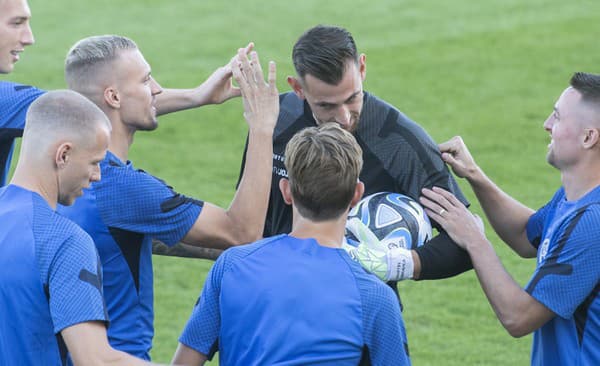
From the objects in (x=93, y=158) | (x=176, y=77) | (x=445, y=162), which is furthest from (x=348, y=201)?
(x=176, y=77)

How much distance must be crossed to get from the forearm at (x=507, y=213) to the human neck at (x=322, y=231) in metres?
1.54

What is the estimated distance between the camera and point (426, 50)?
56.2 feet

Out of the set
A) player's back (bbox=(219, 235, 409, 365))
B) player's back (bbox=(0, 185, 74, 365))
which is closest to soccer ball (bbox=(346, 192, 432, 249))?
player's back (bbox=(219, 235, 409, 365))

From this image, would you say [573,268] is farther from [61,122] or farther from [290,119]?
[61,122]

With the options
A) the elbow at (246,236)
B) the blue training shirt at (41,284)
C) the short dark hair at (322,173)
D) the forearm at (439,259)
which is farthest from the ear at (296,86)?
the blue training shirt at (41,284)

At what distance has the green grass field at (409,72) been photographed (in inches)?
389

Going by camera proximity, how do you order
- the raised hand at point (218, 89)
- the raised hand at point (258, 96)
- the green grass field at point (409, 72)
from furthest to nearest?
the green grass field at point (409, 72), the raised hand at point (218, 89), the raised hand at point (258, 96)

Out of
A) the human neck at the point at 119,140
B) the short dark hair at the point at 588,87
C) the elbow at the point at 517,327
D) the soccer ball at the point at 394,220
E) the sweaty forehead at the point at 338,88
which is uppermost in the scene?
the short dark hair at the point at 588,87

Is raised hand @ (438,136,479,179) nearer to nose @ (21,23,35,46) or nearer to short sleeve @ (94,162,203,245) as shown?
short sleeve @ (94,162,203,245)

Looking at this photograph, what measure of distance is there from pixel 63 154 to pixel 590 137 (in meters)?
2.36

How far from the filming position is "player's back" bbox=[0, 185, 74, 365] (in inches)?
148

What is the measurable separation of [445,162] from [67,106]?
201 centimetres

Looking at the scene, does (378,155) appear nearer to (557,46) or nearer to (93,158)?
(93,158)

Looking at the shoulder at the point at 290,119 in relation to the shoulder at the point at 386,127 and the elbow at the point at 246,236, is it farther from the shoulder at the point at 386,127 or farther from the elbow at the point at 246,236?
the elbow at the point at 246,236
